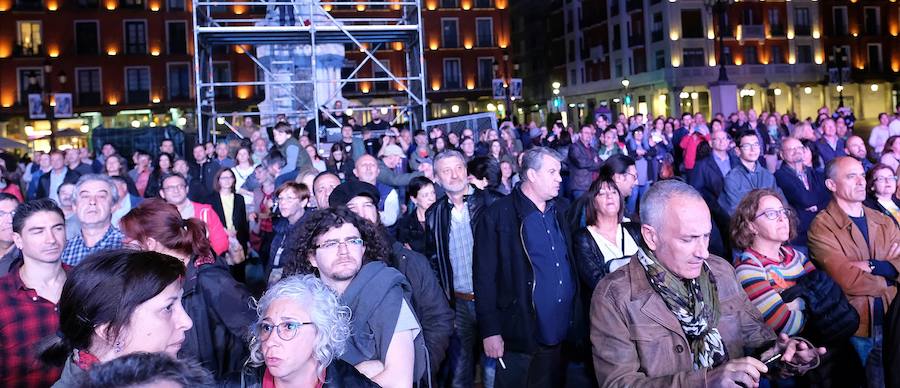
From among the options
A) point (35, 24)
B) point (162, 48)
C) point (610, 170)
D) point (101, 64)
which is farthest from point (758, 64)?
point (610, 170)

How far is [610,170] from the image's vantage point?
17.4 feet

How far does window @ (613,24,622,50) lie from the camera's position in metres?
51.0

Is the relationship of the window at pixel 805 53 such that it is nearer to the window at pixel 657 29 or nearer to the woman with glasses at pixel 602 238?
the window at pixel 657 29

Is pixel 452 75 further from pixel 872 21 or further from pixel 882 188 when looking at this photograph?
pixel 882 188

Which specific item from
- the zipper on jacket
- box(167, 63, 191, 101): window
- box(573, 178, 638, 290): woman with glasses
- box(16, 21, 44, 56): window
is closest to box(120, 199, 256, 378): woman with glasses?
the zipper on jacket

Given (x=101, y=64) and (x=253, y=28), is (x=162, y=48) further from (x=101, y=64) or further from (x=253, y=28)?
(x=253, y=28)

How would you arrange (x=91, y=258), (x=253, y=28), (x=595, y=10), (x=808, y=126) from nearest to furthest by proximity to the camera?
(x=91, y=258)
(x=808, y=126)
(x=253, y=28)
(x=595, y=10)

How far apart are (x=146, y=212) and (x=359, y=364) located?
1498mm

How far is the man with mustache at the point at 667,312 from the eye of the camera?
2783 mm

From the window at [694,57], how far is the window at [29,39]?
1506 inches

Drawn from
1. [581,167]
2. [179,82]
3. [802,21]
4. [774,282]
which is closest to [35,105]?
[581,167]

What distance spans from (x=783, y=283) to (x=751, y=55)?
49344 mm

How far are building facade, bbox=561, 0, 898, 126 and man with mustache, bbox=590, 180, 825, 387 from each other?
144ft

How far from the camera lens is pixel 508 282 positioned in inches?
172
